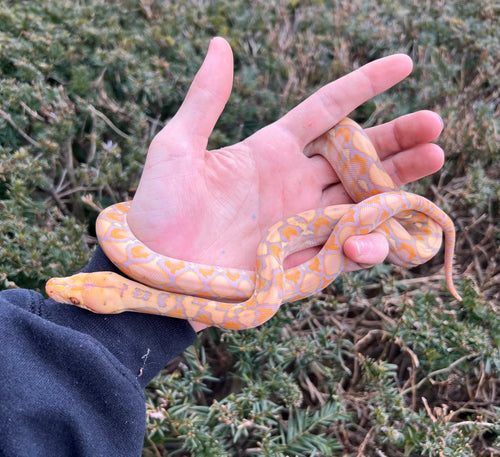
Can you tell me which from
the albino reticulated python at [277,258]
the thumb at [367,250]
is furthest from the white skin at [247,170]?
the albino reticulated python at [277,258]

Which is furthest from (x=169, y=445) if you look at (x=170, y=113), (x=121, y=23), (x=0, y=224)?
(x=121, y=23)

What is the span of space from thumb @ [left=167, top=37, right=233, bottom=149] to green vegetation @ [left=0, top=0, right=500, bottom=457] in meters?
0.76

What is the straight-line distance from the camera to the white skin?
2.75 meters

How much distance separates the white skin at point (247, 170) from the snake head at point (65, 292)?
0.52 metres

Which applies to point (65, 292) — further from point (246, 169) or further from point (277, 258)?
point (246, 169)

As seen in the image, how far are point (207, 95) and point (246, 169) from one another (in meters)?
0.68

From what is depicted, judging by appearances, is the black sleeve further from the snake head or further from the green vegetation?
the green vegetation

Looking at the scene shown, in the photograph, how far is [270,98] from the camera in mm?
3697

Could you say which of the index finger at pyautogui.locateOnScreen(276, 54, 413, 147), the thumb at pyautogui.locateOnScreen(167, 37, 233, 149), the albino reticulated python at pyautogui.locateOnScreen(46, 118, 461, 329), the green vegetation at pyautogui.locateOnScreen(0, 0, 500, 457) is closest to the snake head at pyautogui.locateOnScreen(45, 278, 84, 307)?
the albino reticulated python at pyautogui.locateOnScreen(46, 118, 461, 329)

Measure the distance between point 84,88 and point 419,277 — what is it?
10.2 feet

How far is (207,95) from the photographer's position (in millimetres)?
2699

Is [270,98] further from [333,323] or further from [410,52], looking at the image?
[333,323]

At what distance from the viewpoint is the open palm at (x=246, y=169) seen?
2748 mm

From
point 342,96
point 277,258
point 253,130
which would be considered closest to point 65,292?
point 277,258
